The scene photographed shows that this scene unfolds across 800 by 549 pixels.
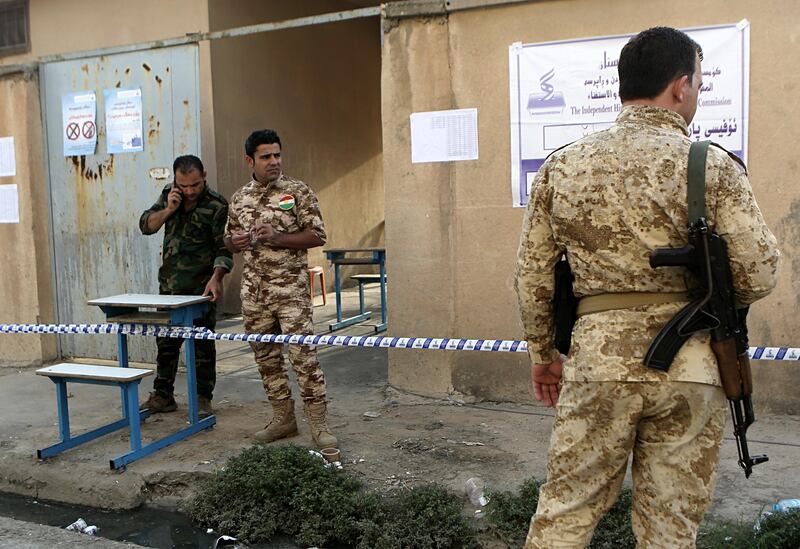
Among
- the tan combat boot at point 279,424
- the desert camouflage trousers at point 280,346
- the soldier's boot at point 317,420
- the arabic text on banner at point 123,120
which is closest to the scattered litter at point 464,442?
the soldier's boot at point 317,420

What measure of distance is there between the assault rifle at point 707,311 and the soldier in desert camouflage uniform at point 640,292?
0.03 meters

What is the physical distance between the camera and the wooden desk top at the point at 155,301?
181 inches

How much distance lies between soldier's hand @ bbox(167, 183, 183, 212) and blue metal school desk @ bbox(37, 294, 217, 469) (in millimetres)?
596

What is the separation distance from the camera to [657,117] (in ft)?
7.20

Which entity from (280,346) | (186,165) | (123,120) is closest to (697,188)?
(280,346)

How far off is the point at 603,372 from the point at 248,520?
2168 millimetres

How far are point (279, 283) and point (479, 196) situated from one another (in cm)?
152

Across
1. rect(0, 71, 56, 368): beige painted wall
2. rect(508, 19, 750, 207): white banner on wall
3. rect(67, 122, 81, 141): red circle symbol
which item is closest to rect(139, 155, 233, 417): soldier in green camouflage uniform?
rect(67, 122, 81, 141): red circle symbol

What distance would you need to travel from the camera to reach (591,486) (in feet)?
7.23

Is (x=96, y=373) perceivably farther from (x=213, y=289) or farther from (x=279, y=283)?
(x=279, y=283)

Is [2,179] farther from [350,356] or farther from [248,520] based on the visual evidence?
[248,520]

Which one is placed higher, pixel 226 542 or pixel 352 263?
pixel 352 263

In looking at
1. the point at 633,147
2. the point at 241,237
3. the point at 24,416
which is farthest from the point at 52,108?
the point at 633,147

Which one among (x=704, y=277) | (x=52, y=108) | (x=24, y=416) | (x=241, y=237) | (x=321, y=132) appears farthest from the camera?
(x=321, y=132)
